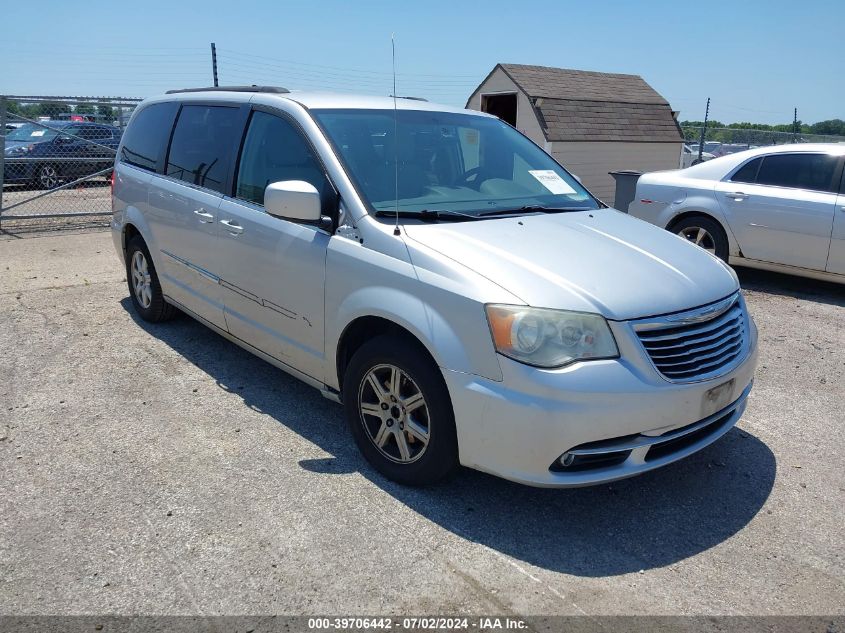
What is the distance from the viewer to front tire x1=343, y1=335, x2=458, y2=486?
3.24 metres

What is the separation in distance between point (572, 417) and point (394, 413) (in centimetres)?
93

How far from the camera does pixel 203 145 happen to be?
496 centimetres

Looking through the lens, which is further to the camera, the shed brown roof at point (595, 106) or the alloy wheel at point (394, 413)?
the shed brown roof at point (595, 106)

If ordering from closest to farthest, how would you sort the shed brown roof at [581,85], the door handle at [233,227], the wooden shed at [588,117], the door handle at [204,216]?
the door handle at [233,227] → the door handle at [204,216] → the wooden shed at [588,117] → the shed brown roof at [581,85]

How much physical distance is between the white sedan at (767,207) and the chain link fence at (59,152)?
881 cm

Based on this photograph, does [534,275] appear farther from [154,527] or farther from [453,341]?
[154,527]

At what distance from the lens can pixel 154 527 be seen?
323 centimetres

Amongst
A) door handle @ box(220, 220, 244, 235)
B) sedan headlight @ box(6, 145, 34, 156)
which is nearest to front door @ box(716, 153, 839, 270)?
door handle @ box(220, 220, 244, 235)

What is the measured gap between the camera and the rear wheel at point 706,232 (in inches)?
309

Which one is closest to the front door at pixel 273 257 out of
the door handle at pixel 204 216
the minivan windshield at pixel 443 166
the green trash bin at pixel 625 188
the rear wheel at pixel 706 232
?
the door handle at pixel 204 216

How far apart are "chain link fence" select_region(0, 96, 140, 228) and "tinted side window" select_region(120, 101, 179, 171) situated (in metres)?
5.74

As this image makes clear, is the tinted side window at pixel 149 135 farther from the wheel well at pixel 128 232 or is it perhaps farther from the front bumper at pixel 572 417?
the front bumper at pixel 572 417

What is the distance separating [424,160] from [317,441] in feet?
5.55

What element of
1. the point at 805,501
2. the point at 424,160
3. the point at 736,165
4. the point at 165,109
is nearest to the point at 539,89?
the point at 736,165
